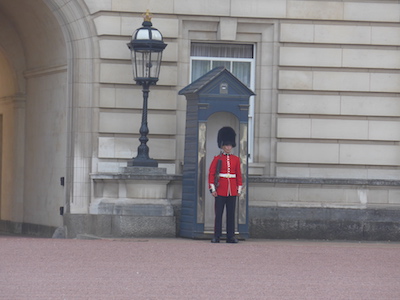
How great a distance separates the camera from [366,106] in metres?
16.7

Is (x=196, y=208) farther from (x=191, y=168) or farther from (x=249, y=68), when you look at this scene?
(x=249, y=68)

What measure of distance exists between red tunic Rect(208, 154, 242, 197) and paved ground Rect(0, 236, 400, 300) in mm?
733

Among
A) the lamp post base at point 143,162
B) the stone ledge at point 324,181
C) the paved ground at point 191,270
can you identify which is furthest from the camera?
the stone ledge at point 324,181

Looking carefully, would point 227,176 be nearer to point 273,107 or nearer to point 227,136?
point 227,136

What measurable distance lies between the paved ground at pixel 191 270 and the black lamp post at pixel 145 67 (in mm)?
1256

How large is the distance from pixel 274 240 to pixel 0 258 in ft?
15.9

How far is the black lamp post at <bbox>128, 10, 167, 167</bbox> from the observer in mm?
15570

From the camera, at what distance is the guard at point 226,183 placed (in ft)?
49.9

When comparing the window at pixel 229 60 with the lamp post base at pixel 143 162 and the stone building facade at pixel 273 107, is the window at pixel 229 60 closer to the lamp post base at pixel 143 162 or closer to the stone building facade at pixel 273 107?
the stone building facade at pixel 273 107

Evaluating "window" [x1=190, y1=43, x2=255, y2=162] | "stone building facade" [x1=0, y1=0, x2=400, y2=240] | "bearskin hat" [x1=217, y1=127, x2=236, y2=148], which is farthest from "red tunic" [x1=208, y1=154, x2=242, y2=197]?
"window" [x1=190, y1=43, x2=255, y2=162]

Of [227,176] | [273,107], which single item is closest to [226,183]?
[227,176]

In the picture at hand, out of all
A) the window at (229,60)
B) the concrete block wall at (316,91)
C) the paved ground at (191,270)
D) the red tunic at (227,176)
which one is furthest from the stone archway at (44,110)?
→ the paved ground at (191,270)

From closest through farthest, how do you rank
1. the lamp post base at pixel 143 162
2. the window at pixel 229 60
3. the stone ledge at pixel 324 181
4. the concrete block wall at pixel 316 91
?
1. the lamp post base at pixel 143 162
2. the stone ledge at pixel 324 181
3. the concrete block wall at pixel 316 91
4. the window at pixel 229 60

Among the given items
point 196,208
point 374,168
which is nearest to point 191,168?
point 196,208
